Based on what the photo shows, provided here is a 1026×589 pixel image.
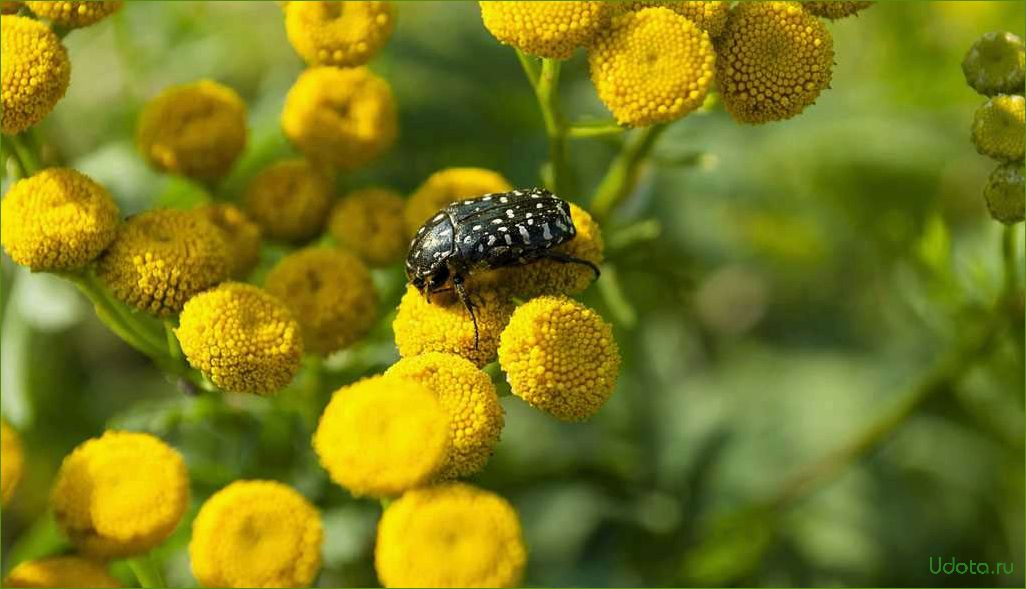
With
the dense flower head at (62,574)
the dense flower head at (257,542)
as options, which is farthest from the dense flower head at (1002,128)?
the dense flower head at (62,574)

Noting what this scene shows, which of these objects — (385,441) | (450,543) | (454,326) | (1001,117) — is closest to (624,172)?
(454,326)

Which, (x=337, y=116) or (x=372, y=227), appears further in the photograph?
(x=337, y=116)

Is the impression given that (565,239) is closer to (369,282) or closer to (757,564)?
(369,282)

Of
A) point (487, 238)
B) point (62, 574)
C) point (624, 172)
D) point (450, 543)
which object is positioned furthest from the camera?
point (624, 172)

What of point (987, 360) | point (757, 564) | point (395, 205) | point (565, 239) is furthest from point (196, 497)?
point (987, 360)

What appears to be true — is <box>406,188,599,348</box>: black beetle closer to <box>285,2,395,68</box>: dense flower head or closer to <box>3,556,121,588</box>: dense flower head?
<box>285,2,395,68</box>: dense flower head

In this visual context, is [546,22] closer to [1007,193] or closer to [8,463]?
[1007,193]

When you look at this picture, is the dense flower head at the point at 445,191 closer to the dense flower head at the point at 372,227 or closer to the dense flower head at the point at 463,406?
the dense flower head at the point at 372,227
